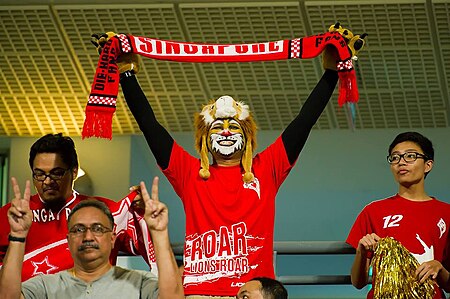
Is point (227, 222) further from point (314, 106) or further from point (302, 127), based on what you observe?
point (314, 106)

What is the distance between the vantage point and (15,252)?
141 inches

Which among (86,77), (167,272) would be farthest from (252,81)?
(167,272)

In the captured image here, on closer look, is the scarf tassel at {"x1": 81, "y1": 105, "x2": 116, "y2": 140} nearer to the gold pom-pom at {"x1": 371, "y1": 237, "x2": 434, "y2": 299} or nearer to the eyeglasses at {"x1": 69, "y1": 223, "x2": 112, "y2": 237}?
the eyeglasses at {"x1": 69, "y1": 223, "x2": 112, "y2": 237}

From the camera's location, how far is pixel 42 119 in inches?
302

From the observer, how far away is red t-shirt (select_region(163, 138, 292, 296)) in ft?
13.7

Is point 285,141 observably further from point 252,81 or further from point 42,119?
point 42,119

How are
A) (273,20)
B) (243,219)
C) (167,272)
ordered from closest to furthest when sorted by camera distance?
1. (167,272)
2. (243,219)
3. (273,20)

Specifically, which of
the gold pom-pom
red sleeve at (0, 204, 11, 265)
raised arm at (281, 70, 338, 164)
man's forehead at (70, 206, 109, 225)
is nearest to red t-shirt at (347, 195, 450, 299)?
the gold pom-pom

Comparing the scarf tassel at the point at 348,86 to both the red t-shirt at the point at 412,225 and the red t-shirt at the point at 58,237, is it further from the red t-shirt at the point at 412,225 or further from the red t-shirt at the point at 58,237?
the red t-shirt at the point at 58,237

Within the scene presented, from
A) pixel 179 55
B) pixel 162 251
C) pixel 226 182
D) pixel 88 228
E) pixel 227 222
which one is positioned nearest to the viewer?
pixel 162 251

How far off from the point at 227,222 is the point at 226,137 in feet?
1.20

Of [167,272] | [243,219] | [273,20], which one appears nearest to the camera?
[167,272]

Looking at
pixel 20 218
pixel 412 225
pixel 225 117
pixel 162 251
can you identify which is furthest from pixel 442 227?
pixel 20 218

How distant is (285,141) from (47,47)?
3.28m
